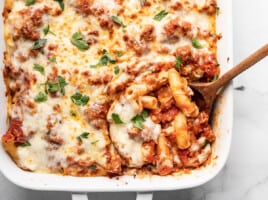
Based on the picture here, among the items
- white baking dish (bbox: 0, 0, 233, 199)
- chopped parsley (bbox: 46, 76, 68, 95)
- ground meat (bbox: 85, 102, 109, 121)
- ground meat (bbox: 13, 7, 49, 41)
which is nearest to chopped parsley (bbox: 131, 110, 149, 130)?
ground meat (bbox: 85, 102, 109, 121)

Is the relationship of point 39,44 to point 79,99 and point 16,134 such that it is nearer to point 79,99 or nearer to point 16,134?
point 79,99

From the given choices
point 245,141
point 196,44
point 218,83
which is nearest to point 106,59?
point 196,44

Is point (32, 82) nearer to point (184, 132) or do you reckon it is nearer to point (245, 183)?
point (184, 132)

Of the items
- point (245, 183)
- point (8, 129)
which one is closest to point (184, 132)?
point (245, 183)

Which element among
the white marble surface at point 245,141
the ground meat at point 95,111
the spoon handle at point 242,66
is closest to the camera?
the spoon handle at point 242,66

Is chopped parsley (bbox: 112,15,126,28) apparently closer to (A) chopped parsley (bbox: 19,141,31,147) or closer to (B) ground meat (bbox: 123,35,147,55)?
(B) ground meat (bbox: 123,35,147,55)

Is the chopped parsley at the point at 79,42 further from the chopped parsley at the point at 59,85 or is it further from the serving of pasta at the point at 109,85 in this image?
the chopped parsley at the point at 59,85

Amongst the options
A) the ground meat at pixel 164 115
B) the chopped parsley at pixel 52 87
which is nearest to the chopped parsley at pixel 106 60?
the chopped parsley at pixel 52 87
